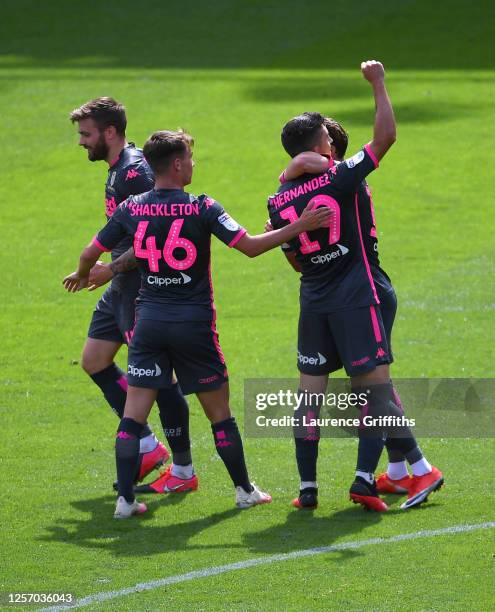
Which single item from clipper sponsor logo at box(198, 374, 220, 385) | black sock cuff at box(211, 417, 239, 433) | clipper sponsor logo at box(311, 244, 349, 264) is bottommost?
black sock cuff at box(211, 417, 239, 433)

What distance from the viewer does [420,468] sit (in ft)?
22.2

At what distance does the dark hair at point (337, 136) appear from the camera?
6924mm

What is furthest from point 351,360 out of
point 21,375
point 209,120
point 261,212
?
point 209,120

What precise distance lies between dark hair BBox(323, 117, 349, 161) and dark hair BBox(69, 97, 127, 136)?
47.7 inches

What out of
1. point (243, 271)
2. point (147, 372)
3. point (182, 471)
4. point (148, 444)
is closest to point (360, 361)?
point (147, 372)

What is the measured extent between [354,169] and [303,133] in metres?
0.38

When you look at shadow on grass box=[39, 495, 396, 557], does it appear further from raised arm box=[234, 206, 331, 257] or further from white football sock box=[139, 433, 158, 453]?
raised arm box=[234, 206, 331, 257]

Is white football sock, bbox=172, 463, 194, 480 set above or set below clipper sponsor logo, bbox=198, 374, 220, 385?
below

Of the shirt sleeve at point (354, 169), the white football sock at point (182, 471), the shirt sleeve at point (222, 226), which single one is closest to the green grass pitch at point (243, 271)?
the white football sock at point (182, 471)

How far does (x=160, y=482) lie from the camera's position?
7.25 m

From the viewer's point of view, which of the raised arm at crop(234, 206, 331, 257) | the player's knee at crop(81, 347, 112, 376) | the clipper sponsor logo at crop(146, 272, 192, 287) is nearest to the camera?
the raised arm at crop(234, 206, 331, 257)

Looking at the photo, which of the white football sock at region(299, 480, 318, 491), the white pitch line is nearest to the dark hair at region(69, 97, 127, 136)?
the white football sock at region(299, 480, 318, 491)

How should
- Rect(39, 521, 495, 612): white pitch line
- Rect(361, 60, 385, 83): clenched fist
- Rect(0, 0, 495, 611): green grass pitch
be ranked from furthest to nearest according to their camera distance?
1. Rect(361, 60, 385, 83): clenched fist
2. Rect(0, 0, 495, 611): green grass pitch
3. Rect(39, 521, 495, 612): white pitch line

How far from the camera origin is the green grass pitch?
581cm
